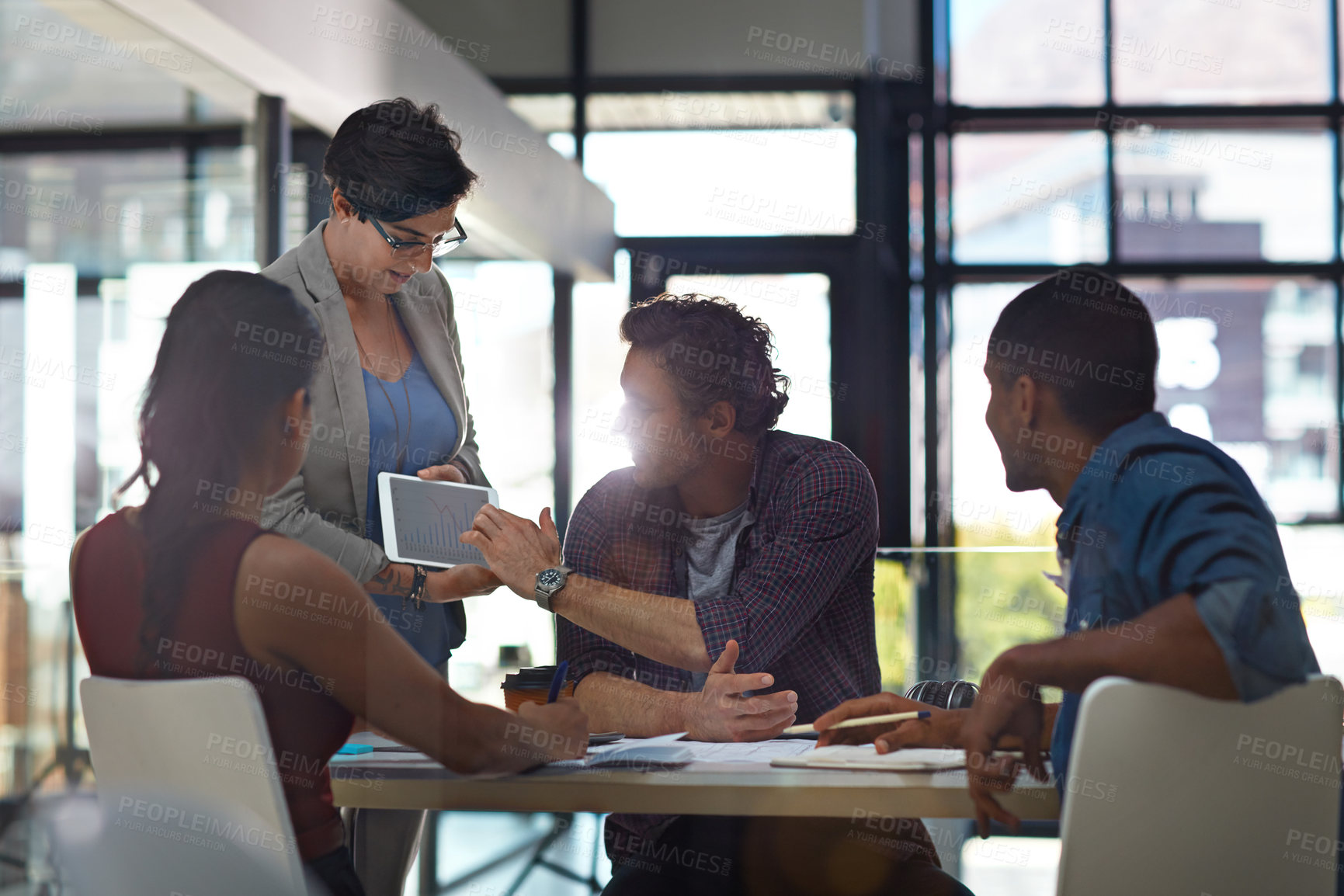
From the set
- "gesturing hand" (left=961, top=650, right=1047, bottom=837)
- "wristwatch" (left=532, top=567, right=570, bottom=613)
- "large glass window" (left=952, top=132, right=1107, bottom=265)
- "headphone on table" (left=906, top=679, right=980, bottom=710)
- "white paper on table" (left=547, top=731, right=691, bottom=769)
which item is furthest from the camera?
"large glass window" (left=952, top=132, right=1107, bottom=265)

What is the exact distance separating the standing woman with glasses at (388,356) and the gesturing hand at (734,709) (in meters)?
0.42

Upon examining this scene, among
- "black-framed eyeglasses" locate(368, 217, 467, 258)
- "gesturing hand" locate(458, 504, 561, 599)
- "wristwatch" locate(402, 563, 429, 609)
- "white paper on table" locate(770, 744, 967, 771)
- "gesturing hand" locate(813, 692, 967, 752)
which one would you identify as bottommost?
"white paper on table" locate(770, 744, 967, 771)

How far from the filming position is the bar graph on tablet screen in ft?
5.81

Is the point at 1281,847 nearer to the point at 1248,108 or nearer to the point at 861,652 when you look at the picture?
the point at 861,652

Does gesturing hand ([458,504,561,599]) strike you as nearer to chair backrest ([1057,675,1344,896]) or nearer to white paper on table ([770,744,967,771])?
white paper on table ([770,744,967,771])

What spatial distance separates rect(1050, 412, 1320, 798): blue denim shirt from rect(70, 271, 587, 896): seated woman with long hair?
732 millimetres

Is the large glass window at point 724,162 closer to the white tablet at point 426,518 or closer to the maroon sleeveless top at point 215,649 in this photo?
the white tablet at point 426,518

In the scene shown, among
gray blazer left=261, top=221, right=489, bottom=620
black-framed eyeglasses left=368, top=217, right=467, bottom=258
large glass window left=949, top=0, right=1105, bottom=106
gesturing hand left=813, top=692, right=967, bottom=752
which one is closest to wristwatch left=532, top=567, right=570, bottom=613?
gray blazer left=261, top=221, right=489, bottom=620

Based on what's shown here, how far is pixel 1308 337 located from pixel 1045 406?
19.8ft

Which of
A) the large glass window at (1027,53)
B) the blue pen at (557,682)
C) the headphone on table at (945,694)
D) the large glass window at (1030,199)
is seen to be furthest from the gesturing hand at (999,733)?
the large glass window at (1027,53)

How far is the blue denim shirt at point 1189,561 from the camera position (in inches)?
46.6

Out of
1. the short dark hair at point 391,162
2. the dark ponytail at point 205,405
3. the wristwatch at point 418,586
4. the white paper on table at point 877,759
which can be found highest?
the short dark hair at point 391,162

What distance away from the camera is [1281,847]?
1284mm

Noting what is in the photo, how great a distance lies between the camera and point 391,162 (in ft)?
6.29
